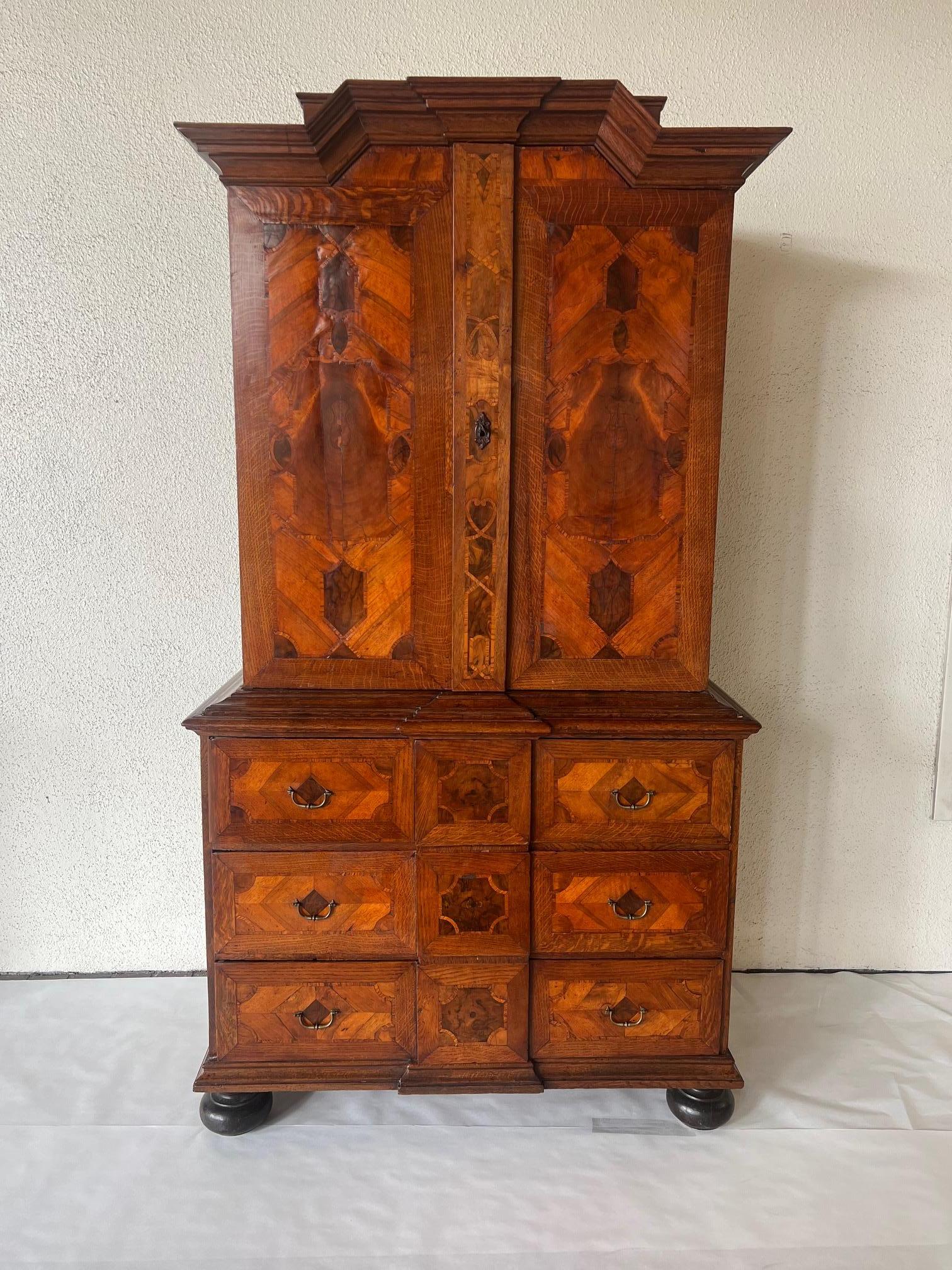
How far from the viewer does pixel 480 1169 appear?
1.82 meters

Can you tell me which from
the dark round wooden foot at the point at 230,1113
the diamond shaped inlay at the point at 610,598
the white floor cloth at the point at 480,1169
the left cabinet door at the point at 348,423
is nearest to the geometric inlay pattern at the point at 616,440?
the diamond shaped inlay at the point at 610,598

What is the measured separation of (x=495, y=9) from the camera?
222 centimetres

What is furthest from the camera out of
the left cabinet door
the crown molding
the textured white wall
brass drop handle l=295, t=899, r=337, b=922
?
the textured white wall

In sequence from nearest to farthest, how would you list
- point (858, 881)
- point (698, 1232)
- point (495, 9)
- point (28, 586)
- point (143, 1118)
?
point (698, 1232) → point (143, 1118) → point (495, 9) → point (28, 586) → point (858, 881)

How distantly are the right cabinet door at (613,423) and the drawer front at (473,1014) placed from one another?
631 mm

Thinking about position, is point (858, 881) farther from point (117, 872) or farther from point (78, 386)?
point (78, 386)

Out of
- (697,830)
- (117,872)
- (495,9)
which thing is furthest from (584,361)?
(117,872)

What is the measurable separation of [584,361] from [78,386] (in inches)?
56.0

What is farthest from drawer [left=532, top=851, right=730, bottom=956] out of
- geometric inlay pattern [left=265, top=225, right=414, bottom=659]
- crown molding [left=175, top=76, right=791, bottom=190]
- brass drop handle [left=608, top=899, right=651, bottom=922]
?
crown molding [left=175, top=76, right=791, bottom=190]

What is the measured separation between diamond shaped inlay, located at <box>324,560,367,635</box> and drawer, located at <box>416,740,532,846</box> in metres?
0.32

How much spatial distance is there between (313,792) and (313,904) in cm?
25

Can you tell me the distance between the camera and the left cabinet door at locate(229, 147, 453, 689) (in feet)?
5.65

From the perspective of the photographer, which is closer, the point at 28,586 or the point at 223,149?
the point at 223,149

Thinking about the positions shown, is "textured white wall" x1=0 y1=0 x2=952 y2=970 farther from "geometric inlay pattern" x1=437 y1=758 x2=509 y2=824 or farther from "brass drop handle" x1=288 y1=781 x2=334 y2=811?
"geometric inlay pattern" x1=437 y1=758 x2=509 y2=824
